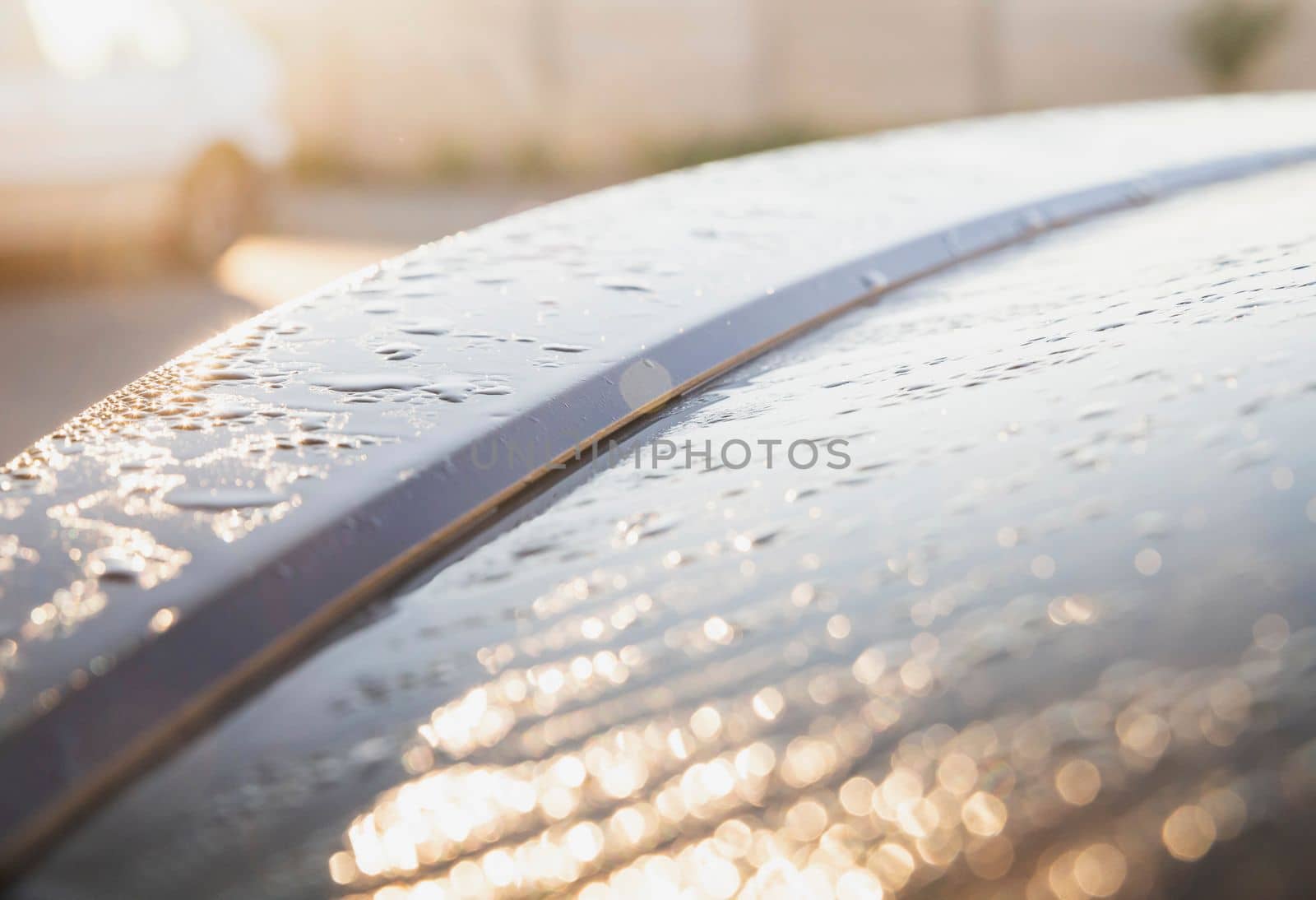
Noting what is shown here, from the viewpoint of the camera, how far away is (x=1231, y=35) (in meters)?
15.1

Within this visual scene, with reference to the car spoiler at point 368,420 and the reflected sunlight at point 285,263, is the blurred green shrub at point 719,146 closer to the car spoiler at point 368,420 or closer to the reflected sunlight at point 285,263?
the reflected sunlight at point 285,263

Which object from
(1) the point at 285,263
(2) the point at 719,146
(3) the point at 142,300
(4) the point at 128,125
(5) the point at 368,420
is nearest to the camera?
(5) the point at 368,420

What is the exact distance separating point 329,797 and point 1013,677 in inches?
10.2

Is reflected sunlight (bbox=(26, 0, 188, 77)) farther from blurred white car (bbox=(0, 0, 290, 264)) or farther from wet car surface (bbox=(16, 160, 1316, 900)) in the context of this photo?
wet car surface (bbox=(16, 160, 1316, 900))

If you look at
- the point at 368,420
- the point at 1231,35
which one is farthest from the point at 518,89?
the point at 368,420

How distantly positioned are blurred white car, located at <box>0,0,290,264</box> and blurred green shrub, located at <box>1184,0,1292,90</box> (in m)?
11.7

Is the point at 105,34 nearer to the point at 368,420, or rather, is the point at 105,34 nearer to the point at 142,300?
the point at 142,300

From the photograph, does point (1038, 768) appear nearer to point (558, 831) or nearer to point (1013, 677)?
point (1013, 677)

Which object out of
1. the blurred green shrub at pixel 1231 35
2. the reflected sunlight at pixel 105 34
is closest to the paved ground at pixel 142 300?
the reflected sunlight at pixel 105 34

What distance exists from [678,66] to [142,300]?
821 centimetres

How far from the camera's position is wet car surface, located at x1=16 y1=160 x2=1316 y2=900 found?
1.36 feet

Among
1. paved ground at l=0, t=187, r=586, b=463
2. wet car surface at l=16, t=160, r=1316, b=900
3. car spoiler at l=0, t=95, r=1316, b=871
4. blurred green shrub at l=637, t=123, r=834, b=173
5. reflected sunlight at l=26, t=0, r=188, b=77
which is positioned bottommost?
paved ground at l=0, t=187, r=586, b=463

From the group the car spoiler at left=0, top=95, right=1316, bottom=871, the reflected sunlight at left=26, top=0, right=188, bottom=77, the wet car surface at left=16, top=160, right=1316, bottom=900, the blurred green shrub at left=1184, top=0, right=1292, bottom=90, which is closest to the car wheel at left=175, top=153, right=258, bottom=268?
the reflected sunlight at left=26, top=0, right=188, bottom=77

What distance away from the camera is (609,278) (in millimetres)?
1081
